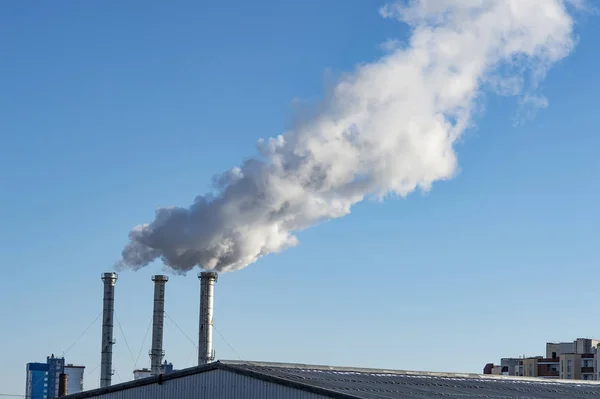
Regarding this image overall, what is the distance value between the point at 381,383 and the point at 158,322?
41121 mm

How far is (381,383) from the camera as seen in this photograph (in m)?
41.1

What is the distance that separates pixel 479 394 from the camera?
138 feet

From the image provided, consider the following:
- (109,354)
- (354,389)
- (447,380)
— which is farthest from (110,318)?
(354,389)

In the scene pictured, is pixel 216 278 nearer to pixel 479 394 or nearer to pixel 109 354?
pixel 109 354

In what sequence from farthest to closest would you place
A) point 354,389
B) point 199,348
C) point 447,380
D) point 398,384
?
point 199,348, point 447,380, point 398,384, point 354,389

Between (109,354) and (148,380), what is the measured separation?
1683 inches

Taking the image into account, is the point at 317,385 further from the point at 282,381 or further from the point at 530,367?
the point at 530,367

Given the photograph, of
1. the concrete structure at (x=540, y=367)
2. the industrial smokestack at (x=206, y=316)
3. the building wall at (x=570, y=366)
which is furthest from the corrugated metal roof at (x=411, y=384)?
the concrete structure at (x=540, y=367)

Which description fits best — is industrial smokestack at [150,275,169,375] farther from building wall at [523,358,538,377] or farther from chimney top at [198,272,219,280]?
building wall at [523,358,538,377]

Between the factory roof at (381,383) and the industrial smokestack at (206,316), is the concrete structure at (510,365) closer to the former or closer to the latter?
the industrial smokestack at (206,316)

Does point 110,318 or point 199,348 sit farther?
point 110,318

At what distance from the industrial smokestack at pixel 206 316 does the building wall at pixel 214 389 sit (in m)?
33.9

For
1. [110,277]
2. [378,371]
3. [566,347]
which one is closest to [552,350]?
[566,347]

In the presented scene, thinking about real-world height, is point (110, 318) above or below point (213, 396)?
above
